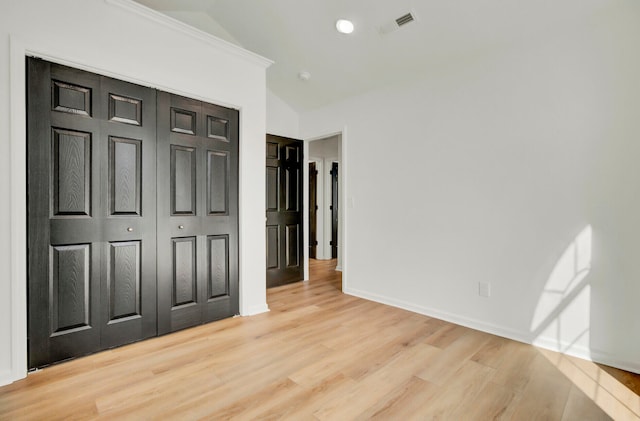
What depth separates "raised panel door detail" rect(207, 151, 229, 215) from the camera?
2902mm

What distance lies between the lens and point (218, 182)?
2.96 metres

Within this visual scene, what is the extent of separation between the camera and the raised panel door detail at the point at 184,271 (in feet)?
8.86

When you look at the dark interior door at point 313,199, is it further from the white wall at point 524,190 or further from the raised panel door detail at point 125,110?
the raised panel door detail at point 125,110

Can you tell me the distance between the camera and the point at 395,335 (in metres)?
2.66

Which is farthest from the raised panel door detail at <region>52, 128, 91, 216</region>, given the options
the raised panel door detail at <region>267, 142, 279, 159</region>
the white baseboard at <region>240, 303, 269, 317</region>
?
the raised panel door detail at <region>267, 142, 279, 159</region>

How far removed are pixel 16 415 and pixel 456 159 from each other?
3513mm

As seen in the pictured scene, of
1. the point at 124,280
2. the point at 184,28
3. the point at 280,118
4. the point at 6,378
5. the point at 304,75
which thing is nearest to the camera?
the point at 6,378

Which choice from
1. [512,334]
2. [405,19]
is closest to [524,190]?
[512,334]

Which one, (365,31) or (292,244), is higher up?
(365,31)

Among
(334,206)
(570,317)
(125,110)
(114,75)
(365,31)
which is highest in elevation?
(365,31)

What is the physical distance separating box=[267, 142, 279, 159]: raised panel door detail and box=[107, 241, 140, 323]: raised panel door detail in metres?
2.07

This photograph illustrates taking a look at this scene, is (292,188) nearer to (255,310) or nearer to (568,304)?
(255,310)

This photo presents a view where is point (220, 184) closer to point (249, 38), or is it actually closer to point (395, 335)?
point (249, 38)

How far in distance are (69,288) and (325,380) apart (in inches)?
73.6
